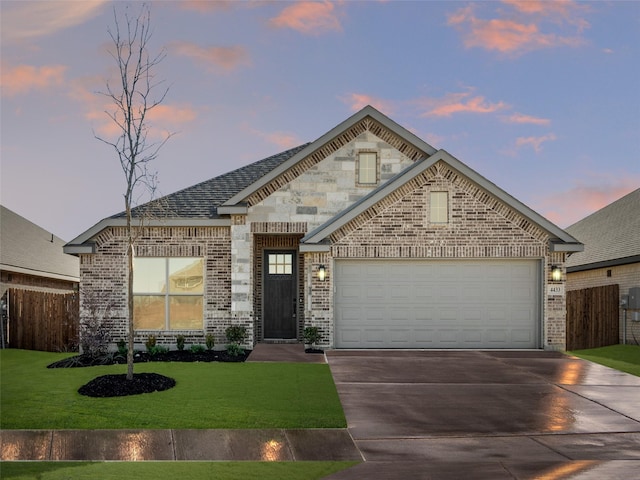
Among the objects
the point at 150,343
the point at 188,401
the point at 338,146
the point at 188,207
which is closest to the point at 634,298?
the point at 338,146

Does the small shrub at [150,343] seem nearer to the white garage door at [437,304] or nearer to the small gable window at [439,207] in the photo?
the white garage door at [437,304]

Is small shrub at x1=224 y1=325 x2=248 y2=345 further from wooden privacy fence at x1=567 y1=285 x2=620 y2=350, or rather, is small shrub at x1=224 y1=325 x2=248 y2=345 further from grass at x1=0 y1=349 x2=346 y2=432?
wooden privacy fence at x1=567 y1=285 x2=620 y2=350

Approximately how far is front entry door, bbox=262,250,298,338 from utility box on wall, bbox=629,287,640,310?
11.4m

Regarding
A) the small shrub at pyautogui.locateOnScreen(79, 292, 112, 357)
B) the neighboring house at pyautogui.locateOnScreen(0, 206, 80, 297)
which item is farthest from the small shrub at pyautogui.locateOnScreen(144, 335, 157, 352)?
the neighboring house at pyautogui.locateOnScreen(0, 206, 80, 297)

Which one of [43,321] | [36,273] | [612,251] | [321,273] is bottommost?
[43,321]

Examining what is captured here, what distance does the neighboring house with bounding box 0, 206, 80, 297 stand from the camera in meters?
24.4

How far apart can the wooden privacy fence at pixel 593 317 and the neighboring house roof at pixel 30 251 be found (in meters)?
20.3

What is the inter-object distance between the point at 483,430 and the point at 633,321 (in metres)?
14.4

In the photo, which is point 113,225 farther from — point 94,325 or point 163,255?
point 94,325

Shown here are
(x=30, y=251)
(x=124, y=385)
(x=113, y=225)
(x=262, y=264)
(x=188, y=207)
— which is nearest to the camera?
(x=124, y=385)

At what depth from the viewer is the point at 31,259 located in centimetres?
2658

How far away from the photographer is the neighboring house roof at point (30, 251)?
24.7m

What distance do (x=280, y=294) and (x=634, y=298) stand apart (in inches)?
468

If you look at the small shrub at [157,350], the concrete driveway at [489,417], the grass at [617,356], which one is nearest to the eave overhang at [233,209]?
the small shrub at [157,350]
